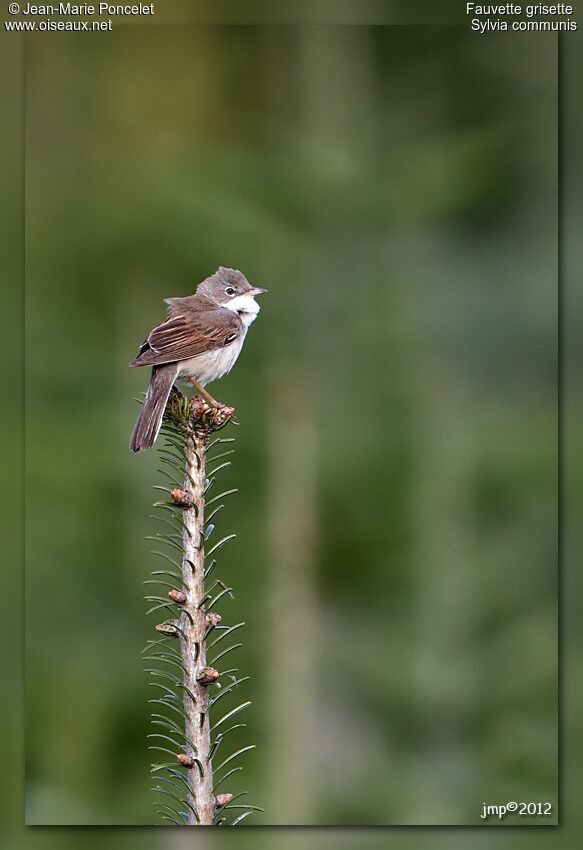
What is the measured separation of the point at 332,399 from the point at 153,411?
0.56 meters

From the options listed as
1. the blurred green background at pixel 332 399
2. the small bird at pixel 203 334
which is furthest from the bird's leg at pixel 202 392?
the blurred green background at pixel 332 399

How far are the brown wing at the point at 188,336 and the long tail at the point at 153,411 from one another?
0.05m

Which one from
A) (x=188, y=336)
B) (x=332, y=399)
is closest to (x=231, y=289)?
(x=188, y=336)

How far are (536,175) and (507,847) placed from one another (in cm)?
183

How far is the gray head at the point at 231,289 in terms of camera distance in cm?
323

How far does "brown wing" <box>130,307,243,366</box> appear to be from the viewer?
Result: 311cm

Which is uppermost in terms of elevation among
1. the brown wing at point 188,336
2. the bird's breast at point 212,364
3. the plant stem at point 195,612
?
the brown wing at point 188,336

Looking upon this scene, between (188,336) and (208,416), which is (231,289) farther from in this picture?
(208,416)

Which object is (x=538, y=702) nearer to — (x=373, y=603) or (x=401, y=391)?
(x=373, y=603)

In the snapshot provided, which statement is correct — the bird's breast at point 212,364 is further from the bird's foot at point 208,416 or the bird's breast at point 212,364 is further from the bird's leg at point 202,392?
the bird's foot at point 208,416

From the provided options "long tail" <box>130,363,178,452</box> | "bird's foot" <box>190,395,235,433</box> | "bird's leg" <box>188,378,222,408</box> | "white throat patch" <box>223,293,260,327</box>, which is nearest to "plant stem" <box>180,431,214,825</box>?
"bird's foot" <box>190,395,235,433</box>

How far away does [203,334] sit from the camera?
3.21 metres

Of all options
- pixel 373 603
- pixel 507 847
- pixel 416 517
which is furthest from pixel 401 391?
pixel 507 847

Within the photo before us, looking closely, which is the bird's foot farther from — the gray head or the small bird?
the gray head
